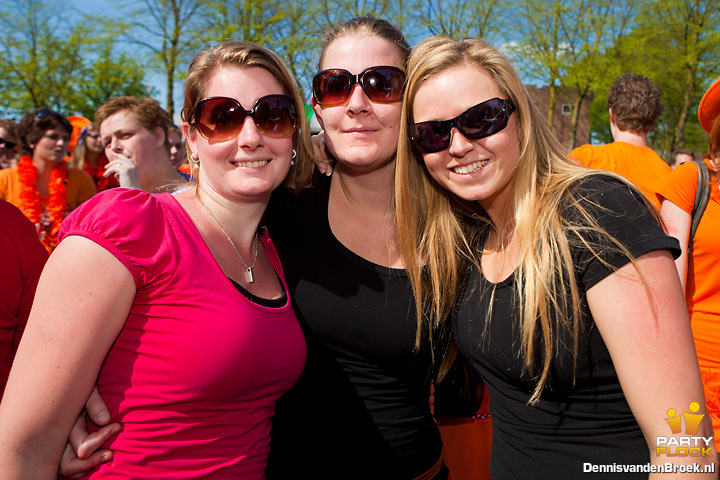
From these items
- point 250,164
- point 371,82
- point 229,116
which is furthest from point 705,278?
point 229,116

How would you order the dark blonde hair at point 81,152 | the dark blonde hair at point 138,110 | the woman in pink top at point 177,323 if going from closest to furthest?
the woman in pink top at point 177,323
the dark blonde hair at point 138,110
the dark blonde hair at point 81,152

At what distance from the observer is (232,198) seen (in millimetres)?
1919

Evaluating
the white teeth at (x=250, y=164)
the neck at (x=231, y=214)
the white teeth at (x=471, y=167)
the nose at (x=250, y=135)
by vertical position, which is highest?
the nose at (x=250, y=135)

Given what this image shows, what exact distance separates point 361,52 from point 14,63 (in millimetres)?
24582

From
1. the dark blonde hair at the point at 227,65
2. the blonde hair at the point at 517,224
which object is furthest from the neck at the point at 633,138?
the dark blonde hair at the point at 227,65

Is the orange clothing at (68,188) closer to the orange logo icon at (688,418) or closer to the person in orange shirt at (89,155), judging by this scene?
the person in orange shirt at (89,155)

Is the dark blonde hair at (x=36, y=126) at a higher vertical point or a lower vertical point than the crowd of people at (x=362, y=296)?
higher

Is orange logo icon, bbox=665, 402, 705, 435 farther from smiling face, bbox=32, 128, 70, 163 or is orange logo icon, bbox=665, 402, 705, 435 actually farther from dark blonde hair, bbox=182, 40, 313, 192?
smiling face, bbox=32, 128, 70, 163

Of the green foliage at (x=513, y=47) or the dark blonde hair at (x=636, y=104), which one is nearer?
the dark blonde hair at (x=636, y=104)

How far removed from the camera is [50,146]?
17.6 ft

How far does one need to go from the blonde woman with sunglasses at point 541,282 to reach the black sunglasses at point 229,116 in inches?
20.9

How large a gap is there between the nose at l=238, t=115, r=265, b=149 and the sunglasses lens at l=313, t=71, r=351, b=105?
0.42 m

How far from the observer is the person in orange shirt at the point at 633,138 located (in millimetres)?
4262

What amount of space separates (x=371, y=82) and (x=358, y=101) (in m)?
0.10
